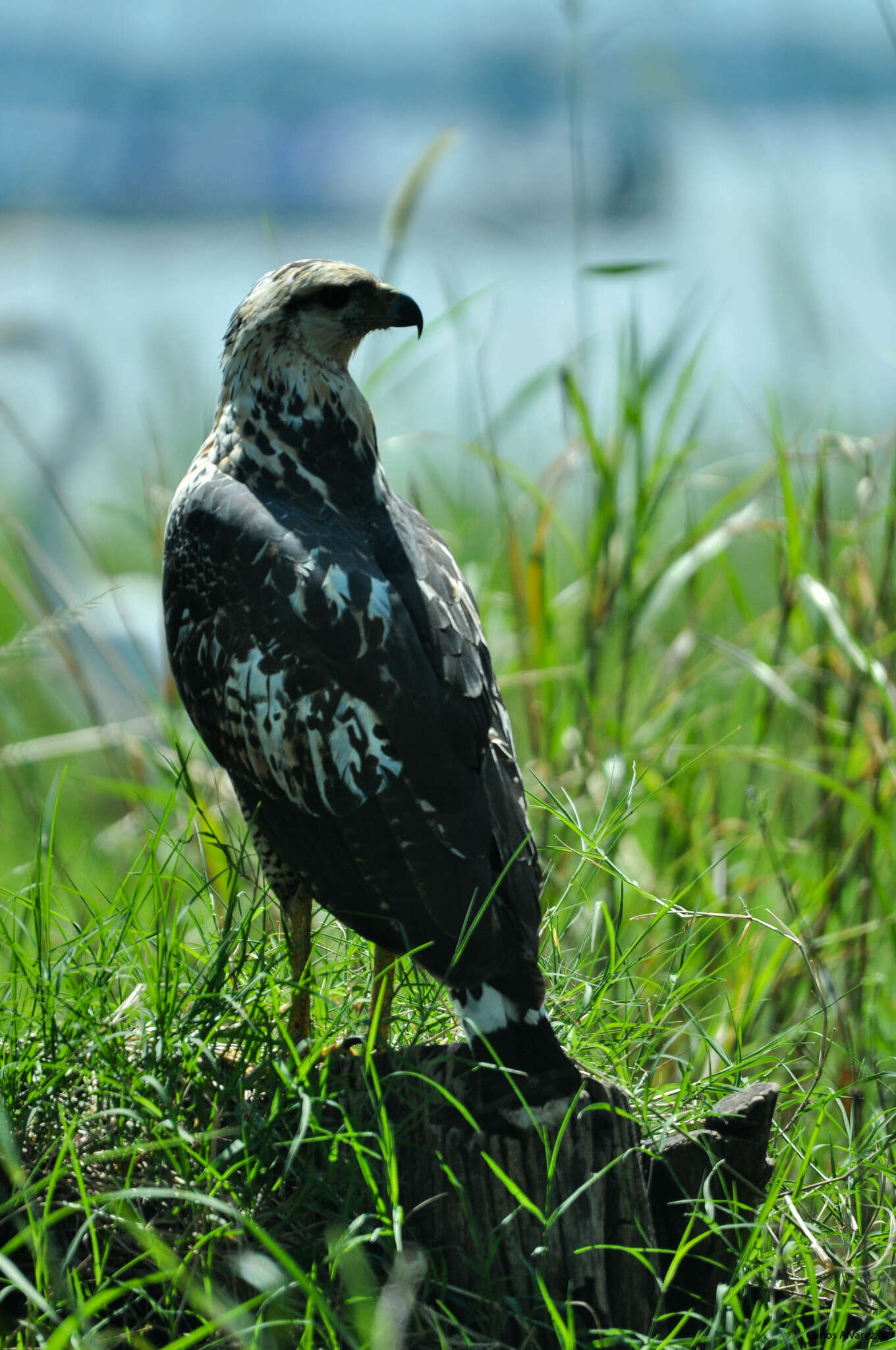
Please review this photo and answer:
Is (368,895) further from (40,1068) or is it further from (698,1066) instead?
(698,1066)

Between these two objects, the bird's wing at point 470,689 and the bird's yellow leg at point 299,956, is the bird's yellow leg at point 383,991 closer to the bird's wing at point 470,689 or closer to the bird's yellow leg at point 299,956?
the bird's yellow leg at point 299,956

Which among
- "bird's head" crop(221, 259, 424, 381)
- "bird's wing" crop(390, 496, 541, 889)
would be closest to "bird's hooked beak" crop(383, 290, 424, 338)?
"bird's head" crop(221, 259, 424, 381)

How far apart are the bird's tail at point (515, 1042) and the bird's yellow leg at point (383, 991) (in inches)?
6.3

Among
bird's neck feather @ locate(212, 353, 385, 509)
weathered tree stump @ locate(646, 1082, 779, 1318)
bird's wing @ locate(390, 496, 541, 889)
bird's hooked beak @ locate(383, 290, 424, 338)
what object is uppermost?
bird's hooked beak @ locate(383, 290, 424, 338)

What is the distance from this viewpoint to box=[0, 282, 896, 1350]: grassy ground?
6.57ft

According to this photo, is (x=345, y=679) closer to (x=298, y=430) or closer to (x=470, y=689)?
(x=470, y=689)

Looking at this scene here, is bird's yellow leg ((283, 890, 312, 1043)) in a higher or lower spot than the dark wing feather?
lower

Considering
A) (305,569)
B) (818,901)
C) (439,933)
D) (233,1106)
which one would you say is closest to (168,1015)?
(233,1106)

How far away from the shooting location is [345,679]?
→ 2455 mm

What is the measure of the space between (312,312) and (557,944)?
4.85 ft

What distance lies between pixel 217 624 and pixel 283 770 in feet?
1.10

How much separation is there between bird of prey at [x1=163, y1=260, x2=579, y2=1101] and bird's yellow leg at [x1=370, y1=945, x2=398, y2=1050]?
9 centimetres

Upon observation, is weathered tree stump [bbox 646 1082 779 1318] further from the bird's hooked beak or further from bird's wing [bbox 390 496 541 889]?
the bird's hooked beak

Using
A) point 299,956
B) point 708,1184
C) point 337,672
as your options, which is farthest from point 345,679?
point 708,1184
